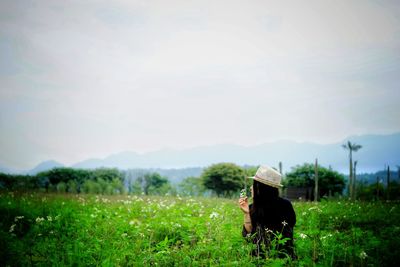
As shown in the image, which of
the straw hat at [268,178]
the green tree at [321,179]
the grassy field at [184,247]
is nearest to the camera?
the grassy field at [184,247]

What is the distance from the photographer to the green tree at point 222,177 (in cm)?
4372

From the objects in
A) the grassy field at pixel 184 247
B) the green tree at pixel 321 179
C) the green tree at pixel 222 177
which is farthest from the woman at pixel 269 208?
the green tree at pixel 222 177

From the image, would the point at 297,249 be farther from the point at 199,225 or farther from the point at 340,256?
the point at 199,225

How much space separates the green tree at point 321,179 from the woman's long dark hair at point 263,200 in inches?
1451

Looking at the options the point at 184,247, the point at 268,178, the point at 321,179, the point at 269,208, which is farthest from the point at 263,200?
the point at 321,179

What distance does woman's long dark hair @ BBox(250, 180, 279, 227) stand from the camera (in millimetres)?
3604

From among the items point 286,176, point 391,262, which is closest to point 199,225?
point 391,262

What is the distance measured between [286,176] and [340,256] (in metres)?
40.1

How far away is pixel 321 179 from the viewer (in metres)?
37.9

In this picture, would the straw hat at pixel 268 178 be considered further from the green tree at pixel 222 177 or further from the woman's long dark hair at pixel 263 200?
the green tree at pixel 222 177

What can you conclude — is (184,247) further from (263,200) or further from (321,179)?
(321,179)

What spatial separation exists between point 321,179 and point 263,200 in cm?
3788

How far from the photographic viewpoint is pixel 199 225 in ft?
17.8

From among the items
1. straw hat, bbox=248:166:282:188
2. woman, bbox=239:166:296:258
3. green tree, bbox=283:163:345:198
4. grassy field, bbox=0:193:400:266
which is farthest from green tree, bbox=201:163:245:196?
straw hat, bbox=248:166:282:188
